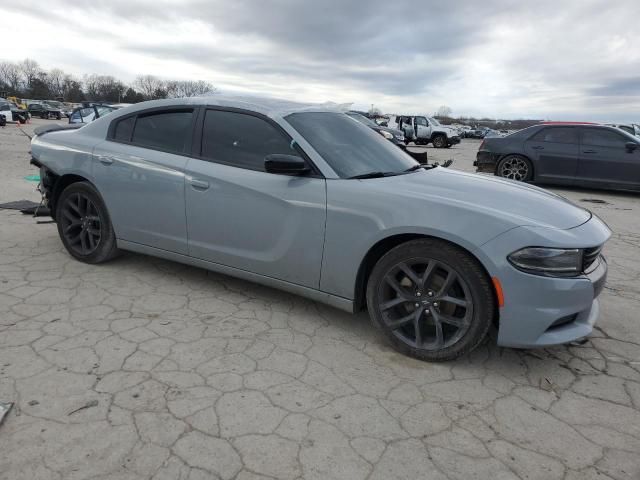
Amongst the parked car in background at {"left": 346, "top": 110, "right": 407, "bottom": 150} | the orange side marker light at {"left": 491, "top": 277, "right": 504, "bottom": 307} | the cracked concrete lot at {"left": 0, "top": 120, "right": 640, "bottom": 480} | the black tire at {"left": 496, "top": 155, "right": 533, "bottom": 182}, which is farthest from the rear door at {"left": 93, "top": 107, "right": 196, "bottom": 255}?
the black tire at {"left": 496, "top": 155, "right": 533, "bottom": 182}

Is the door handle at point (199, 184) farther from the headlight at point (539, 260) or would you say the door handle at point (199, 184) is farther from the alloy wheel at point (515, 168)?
the alloy wheel at point (515, 168)

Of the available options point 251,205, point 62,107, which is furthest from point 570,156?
point 62,107

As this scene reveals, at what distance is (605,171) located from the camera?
9.59 metres

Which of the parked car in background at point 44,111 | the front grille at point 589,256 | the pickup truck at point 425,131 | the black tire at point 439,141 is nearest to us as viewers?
the front grille at point 589,256

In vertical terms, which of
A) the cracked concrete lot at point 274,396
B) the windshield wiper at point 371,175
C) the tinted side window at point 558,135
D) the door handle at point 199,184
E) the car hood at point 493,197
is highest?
the tinted side window at point 558,135

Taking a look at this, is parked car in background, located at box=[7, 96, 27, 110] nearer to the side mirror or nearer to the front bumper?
the side mirror

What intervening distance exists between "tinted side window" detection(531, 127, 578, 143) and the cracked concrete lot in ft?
23.7

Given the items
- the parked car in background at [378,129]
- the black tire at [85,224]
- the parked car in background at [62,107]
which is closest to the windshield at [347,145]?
the parked car in background at [378,129]

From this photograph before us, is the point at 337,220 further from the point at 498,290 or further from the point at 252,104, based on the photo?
the point at 252,104

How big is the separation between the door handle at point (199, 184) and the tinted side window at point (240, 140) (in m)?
0.20

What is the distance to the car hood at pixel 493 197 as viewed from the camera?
2705 millimetres

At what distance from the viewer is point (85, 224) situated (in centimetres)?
427

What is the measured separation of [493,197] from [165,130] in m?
2.57

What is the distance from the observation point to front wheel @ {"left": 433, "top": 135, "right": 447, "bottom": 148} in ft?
84.1
